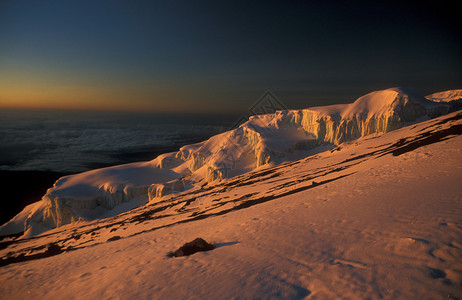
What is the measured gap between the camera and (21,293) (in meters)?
8.97

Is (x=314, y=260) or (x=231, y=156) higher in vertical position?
(x=314, y=260)

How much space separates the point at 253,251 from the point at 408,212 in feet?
20.6

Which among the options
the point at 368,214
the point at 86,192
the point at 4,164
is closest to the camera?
the point at 368,214

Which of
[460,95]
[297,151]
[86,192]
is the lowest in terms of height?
[86,192]

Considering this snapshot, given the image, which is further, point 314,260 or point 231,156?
point 231,156

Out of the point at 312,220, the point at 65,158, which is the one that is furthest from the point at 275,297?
the point at 65,158

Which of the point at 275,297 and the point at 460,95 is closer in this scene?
the point at 275,297

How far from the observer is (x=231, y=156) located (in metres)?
71.6

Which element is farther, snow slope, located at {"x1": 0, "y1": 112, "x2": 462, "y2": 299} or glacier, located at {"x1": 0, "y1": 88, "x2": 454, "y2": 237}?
glacier, located at {"x1": 0, "y1": 88, "x2": 454, "y2": 237}

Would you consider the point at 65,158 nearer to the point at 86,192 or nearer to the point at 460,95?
the point at 86,192

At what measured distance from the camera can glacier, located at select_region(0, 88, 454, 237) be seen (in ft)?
166

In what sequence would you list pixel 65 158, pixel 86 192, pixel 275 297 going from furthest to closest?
pixel 65 158
pixel 86 192
pixel 275 297

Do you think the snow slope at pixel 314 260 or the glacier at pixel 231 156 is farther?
the glacier at pixel 231 156

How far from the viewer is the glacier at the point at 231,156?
5047 cm
